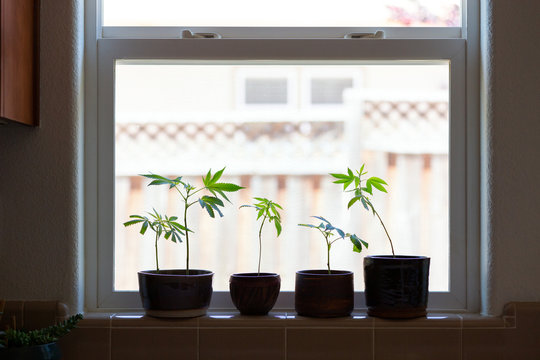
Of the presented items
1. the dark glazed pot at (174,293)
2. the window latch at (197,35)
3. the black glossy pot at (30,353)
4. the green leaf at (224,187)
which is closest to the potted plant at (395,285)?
the green leaf at (224,187)

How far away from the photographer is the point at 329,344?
195 centimetres

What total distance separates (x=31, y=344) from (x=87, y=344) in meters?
0.26

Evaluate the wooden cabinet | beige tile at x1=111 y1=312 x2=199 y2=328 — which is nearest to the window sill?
beige tile at x1=111 y1=312 x2=199 y2=328

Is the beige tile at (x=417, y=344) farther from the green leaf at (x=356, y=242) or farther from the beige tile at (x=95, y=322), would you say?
the beige tile at (x=95, y=322)

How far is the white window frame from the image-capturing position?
2074 mm

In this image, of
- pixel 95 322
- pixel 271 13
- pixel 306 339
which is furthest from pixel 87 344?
→ pixel 271 13

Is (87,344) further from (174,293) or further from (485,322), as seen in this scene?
(485,322)

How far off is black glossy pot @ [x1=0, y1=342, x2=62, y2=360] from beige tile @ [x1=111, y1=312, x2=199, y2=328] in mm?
266

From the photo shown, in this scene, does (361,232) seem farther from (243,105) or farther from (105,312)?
(105,312)

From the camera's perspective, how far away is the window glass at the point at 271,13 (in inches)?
83.8

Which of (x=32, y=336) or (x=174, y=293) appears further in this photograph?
(x=174, y=293)

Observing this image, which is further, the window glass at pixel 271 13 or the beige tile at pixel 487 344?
the window glass at pixel 271 13

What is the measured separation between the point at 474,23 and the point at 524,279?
78cm

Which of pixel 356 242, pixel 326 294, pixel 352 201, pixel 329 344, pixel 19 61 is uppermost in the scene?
pixel 19 61
